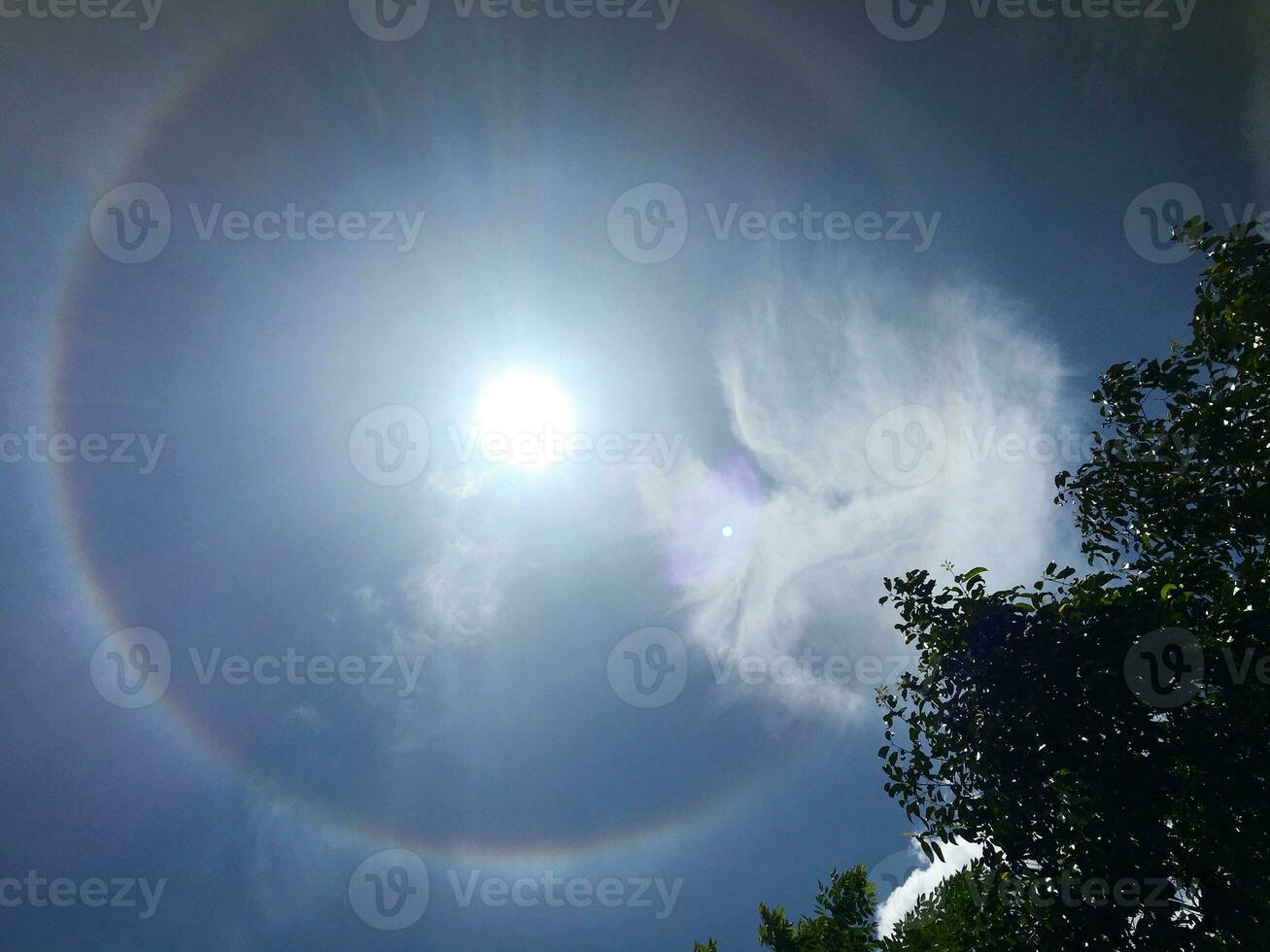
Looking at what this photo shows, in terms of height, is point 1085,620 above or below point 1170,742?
above

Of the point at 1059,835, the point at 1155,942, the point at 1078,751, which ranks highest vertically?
the point at 1078,751

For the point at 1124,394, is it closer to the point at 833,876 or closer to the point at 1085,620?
the point at 1085,620

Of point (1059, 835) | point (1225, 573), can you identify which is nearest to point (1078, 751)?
point (1059, 835)

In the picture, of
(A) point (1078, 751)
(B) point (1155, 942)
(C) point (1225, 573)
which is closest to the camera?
(B) point (1155, 942)

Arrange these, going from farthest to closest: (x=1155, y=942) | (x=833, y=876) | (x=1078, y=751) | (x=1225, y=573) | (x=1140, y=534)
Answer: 1. (x=833, y=876)
2. (x=1140, y=534)
3. (x=1225, y=573)
4. (x=1078, y=751)
5. (x=1155, y=942)

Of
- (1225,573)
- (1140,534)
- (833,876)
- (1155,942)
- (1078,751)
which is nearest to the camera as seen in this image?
(1155,942)

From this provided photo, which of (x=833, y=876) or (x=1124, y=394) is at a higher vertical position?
(x=1124, y=394)

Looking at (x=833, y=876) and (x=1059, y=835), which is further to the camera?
(x=833, y=876)

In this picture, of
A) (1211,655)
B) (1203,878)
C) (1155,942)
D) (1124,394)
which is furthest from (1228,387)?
(1155,942)

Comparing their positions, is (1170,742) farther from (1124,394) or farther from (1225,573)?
(1124,394)
